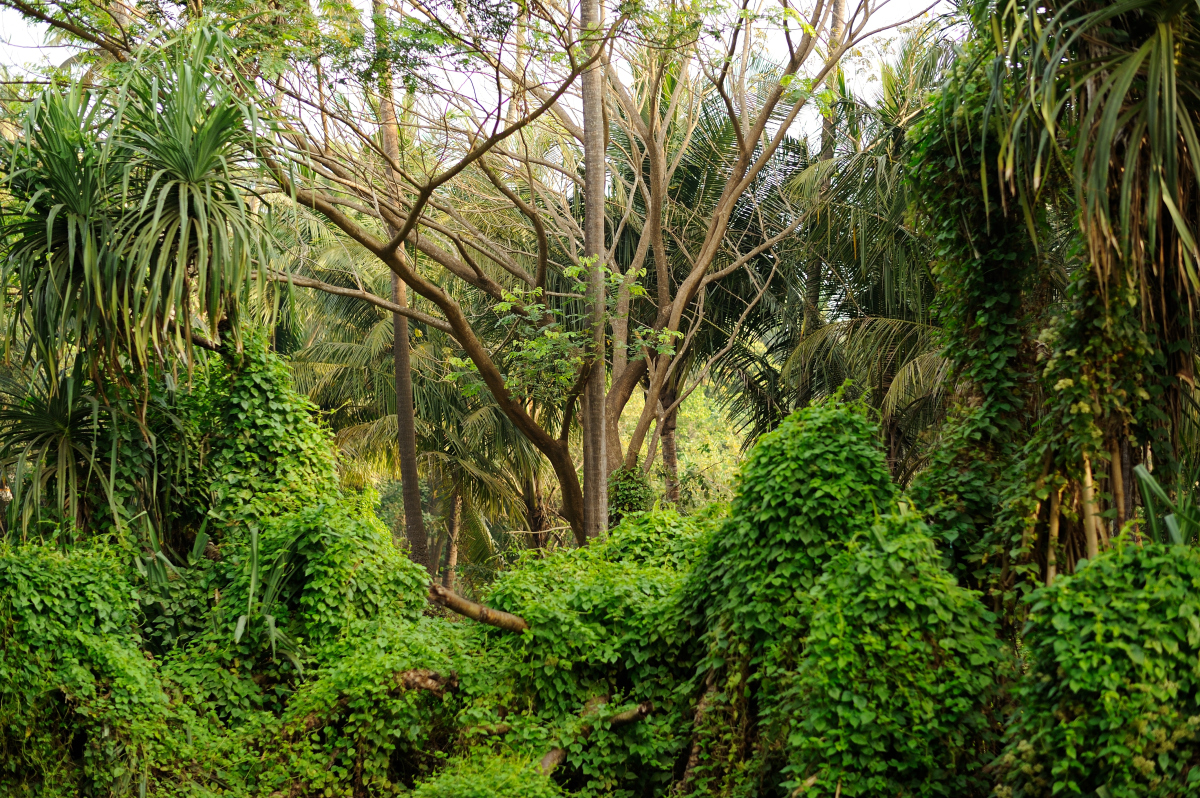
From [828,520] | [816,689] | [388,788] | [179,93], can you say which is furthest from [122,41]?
[816,689]

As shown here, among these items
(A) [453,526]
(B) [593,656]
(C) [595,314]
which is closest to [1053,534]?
(B) [593,656]

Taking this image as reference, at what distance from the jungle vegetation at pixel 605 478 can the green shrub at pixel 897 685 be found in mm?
22

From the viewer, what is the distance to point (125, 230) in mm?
6625

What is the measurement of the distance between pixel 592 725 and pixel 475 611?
0.97m

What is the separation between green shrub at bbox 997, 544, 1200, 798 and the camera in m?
3.69

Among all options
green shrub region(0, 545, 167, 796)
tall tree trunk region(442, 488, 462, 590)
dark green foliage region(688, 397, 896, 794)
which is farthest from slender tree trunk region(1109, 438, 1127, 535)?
tall tree trunk region(442, 488, 462, 590)

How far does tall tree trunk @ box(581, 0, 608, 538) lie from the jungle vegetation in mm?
46

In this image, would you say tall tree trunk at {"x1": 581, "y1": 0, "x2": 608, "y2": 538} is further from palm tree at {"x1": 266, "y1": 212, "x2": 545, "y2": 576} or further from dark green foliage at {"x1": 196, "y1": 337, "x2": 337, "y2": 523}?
palm tree at {"x1": 266, "y1": 212, "x2": 545, "y2": 576}

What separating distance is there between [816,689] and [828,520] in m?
1.09

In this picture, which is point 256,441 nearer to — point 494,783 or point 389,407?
point 494,783

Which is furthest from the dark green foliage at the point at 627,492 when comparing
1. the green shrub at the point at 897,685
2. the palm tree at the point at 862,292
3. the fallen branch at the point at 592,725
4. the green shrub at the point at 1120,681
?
the green shrub at the point at 1120,681

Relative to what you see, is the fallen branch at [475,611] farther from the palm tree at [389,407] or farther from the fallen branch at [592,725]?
the palm tree at [389,407]

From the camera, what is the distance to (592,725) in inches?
238

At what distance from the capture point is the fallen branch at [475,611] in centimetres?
570
